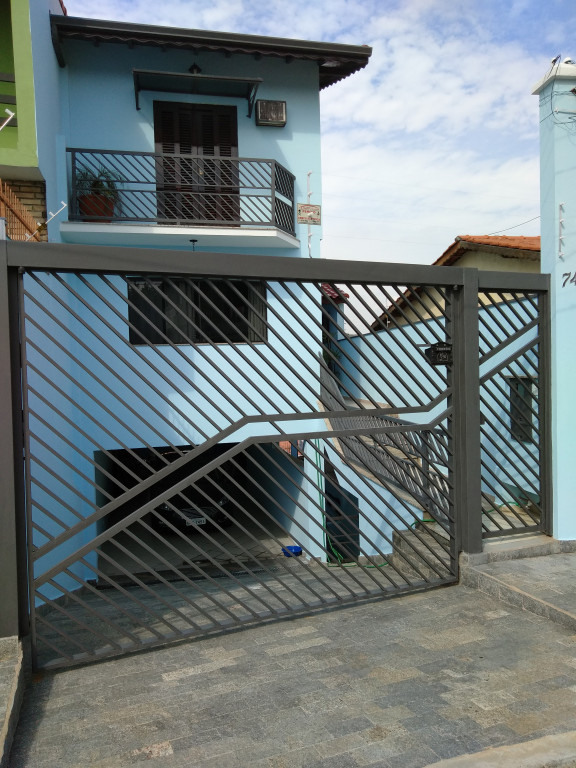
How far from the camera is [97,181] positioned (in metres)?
10.1

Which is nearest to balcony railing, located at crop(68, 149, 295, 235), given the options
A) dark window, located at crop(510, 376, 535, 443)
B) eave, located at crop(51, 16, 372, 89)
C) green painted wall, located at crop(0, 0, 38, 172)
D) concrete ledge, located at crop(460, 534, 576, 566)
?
green painted wall, located at crop(0, 0, 38, 172)

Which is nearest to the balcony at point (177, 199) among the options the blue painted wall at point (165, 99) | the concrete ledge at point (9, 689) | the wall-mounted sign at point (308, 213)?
the wall-mounted sign at point (308, 213)

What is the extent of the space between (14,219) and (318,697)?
5870 mm

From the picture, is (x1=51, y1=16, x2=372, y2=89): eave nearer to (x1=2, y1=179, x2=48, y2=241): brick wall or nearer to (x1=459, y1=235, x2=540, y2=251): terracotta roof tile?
(x1=2, y1=179, x2=48, y2=241): brick wall

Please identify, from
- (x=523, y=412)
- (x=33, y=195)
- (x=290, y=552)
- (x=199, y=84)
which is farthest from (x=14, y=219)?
(x=199, y=84)

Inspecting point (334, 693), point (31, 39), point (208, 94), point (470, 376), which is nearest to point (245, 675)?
point (334, 693)

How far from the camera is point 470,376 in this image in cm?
496

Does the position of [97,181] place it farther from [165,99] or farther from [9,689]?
[9,689]

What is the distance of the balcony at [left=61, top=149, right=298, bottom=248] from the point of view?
10.1 m

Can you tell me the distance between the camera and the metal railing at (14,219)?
19.8 ft

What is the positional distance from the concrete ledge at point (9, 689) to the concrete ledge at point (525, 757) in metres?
1.94

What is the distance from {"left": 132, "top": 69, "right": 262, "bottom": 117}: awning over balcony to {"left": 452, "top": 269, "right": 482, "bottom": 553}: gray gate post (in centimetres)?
780

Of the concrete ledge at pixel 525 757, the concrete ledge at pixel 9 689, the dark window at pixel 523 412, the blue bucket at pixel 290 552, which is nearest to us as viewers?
the concrete ledge at pixel 525 757

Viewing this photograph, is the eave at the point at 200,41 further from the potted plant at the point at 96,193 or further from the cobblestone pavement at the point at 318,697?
the cobblestone pavement at the point at 318,697
